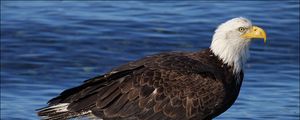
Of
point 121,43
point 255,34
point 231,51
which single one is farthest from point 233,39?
point 121,43

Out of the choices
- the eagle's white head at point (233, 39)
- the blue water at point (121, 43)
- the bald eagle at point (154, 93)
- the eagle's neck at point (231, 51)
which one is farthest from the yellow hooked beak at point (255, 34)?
the blue water at point (121, 43)

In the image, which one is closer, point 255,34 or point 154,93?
point 154,93

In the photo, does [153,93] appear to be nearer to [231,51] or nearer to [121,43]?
[231,51]

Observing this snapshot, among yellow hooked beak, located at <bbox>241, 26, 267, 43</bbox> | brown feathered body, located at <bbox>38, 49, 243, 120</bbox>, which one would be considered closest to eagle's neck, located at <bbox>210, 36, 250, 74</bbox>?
yellow hooked beak, located at <bbox>241, 26, 267, 43</bbox>

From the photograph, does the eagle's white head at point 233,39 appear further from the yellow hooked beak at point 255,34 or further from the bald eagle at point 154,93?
the bald eagle at point 154,93

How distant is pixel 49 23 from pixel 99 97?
7.10 m

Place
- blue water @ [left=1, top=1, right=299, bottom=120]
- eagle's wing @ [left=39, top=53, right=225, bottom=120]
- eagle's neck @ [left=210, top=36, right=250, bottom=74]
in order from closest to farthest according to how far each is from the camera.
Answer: eagle's wing @ [left=39, top=53, right=225, bottom=120], eagle's neck @ [left=210, top=36, right=250, bottom=74], blue water @ [left=1, top=1, right=299, bottom=120]

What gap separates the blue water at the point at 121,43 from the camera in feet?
44.3

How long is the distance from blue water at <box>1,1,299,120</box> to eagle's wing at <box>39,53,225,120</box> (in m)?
2.41

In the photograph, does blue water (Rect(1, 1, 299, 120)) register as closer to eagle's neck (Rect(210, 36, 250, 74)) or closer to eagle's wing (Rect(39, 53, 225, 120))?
eagle's neck (Rect(210, 36, 250, 74))

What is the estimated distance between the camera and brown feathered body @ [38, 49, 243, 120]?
10.2 metres

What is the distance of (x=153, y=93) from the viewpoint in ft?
33.6

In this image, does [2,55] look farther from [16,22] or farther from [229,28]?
[229,28]

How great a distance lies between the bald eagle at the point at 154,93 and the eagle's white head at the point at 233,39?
197mm
